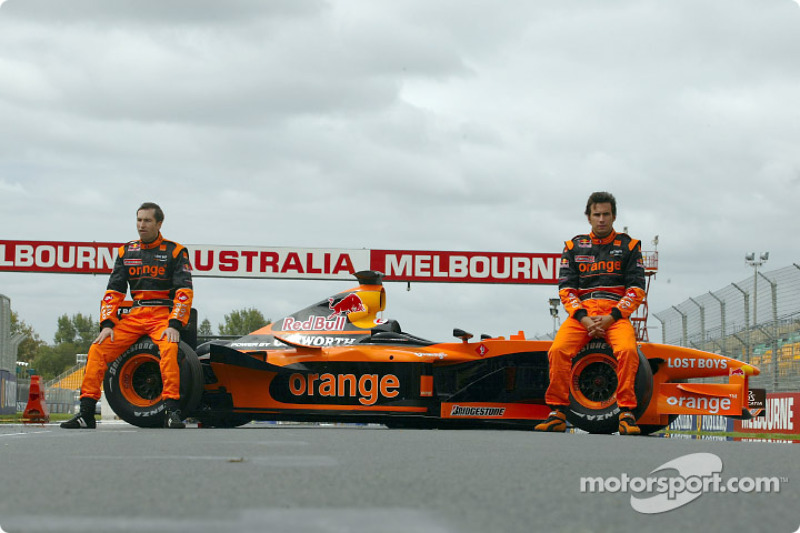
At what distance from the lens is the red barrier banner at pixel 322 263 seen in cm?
2455

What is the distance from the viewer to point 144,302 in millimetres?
8875

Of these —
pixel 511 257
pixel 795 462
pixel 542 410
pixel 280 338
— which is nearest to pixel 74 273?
pixel 511 257

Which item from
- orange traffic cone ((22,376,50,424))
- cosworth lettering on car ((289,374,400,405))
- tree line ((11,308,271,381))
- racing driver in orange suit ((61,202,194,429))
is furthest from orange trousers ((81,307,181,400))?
tree line ((11,308,271,381))

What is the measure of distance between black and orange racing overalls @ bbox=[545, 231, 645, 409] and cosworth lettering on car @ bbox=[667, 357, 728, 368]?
1078mm

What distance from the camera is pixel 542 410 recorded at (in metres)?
9.16

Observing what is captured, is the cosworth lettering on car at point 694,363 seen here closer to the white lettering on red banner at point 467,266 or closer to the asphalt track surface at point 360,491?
the asphalt track surface at point 360,491

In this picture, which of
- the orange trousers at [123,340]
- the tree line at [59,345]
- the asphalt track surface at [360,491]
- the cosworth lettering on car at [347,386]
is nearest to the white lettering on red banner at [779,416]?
the cosworth lettering on car at [347,386]

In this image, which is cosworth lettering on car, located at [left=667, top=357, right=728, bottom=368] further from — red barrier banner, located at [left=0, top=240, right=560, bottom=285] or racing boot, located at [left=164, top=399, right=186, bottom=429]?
red barrier banner, located at [left=0, top=240, right=560, bottom=285]

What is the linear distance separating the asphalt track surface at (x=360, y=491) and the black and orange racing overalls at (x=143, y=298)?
3441 millimetres

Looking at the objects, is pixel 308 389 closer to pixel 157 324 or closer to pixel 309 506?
pixel 157 324

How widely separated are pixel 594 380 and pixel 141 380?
156 inches

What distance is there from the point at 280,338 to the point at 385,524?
283 inches

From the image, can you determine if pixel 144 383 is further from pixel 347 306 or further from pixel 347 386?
pixel 347 306

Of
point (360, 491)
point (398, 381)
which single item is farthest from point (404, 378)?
point (360, 491)
